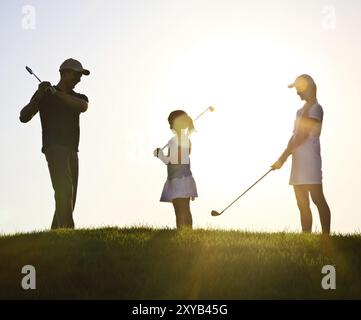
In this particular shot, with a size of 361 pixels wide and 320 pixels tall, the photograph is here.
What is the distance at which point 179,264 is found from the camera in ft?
35.9

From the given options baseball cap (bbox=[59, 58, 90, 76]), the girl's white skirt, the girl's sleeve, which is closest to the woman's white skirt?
the girl's sleeve

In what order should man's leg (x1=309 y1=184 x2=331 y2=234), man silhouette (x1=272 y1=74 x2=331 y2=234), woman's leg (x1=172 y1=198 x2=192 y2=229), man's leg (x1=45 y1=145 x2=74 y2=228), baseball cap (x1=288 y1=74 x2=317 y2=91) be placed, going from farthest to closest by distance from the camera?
1. woman's leg (x1=172 y1=198 x2=192 y2=229)
2. man's leg (x1=45 y1=145 x2=74 y2=228)
3. baseball cap (x1=288 y1=74 x2=317 y2=91)
4. man silhouette (x1=272 y1=74 x2=331 y2=234)
5. man's leg (x1=309 y1=184 x2=331 y2=234)

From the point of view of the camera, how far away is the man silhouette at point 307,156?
42.3 feet

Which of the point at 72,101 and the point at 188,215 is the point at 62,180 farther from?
the point at 188,215

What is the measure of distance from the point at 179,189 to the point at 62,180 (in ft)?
7.05

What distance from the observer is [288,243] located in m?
12.2

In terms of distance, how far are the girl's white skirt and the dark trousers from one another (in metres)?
1.74

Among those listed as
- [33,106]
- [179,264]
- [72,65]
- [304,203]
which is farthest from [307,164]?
[33,106]

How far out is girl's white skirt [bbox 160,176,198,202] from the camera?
1390 cm

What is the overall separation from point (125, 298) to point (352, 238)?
4.77 metres

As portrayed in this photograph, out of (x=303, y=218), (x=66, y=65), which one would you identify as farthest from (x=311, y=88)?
(x=66, y=65)

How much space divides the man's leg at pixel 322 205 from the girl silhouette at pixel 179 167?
7.52 ft

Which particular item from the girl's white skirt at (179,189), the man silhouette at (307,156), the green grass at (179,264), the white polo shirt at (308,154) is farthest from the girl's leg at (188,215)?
the white polo shirt at (308,154)

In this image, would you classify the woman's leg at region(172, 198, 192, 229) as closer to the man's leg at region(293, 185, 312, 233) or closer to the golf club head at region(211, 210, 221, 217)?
the golf club head at region(211, 210, 221, 217)
